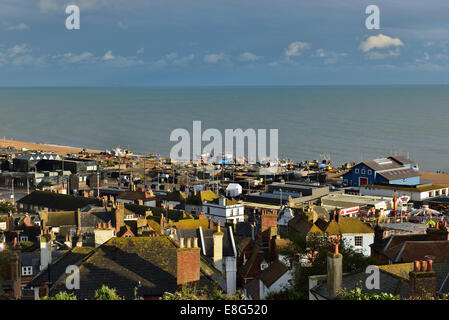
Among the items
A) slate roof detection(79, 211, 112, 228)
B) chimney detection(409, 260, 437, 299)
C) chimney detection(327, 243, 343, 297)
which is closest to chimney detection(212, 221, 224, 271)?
chimney detection(327, 243, 343, 297)

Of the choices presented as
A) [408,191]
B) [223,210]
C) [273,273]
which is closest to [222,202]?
[223,210]

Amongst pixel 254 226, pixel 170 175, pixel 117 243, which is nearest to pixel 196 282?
pixel 117 243

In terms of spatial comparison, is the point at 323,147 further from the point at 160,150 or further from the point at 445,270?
the point at 445,270

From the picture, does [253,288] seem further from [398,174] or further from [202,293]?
[398,174]

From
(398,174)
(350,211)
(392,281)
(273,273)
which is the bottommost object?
(350,211)

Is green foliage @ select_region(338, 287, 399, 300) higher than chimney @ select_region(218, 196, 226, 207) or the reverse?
higher

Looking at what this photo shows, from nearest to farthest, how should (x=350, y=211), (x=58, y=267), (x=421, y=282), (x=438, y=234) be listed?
1. (x=421, y=282)
2. (x=58, y=267)
3. (x=438, y=234)
4. (x=350, y=211)

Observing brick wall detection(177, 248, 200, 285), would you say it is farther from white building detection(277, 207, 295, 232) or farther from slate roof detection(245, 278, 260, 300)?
white building detection(277, 207, 295, 232)
